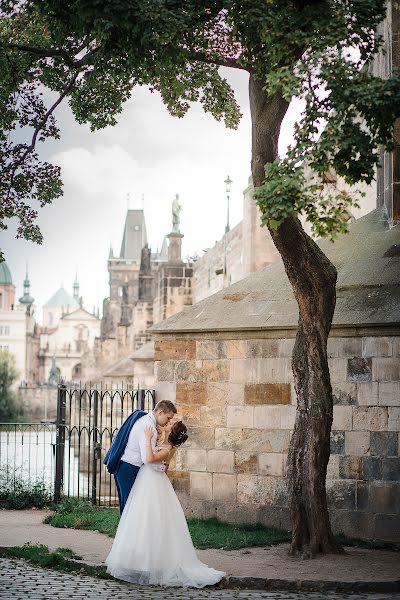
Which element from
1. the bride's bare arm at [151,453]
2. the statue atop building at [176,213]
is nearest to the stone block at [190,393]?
the bride's bare arm at [151,453]

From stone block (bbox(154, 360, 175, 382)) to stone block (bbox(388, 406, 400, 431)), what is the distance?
3.19 m

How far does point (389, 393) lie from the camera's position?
1138 centimetres

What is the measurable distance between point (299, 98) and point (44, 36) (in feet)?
14.4

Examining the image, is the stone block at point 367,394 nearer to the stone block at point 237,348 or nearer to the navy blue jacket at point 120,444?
the stone block at point 237,348

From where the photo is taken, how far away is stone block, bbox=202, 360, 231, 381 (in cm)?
1270

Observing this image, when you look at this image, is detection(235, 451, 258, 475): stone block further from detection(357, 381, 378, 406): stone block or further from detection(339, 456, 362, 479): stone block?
detection(357, 381, 378, 406): stone block

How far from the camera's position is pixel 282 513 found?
11.9 m

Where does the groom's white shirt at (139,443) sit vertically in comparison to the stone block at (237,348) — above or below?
below

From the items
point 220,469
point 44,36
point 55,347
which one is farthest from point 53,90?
point 55,347

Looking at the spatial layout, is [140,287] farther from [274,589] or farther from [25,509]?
[274,589]


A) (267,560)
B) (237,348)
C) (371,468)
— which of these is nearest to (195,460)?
(237,348)

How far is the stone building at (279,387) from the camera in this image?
11.4 meters

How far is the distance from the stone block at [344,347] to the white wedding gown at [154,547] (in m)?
3.85

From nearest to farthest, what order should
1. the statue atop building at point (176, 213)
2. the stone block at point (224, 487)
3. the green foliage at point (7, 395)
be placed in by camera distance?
the stone block at point (224, 487) < the statue atop building at point (176, 213) < the green foliage at point (7, 395)
